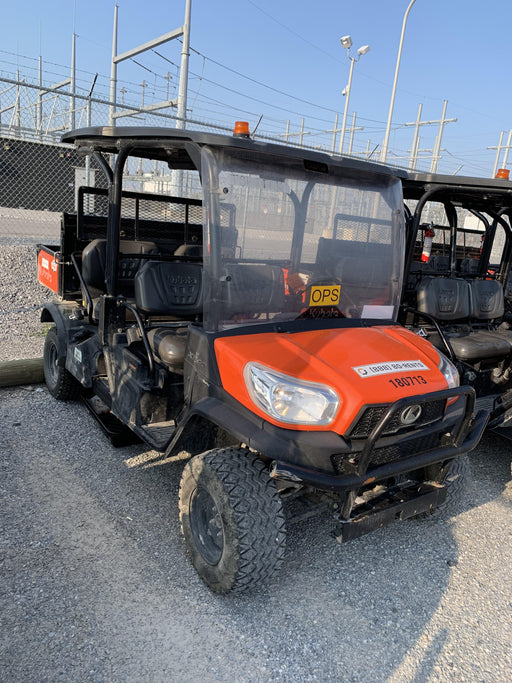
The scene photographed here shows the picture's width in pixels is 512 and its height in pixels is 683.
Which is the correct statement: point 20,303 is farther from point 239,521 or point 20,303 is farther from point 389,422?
point 389,422

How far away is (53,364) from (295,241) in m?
2.83

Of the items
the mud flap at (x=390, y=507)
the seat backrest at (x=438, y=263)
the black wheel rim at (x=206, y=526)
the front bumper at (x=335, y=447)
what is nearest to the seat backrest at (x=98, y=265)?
the front bumper at (x=335, y=447)

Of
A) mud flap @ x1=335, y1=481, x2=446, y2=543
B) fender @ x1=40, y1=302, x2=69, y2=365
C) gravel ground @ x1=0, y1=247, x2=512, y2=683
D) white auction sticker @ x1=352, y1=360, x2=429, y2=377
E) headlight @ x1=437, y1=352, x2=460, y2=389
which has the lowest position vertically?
gravel ground @ x1=0, y1=247, x2=512, y2=683

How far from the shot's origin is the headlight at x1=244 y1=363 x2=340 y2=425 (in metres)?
2.22

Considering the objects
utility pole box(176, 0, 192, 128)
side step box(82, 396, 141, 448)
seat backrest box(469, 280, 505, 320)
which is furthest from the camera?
utility pole box(176, 0, 192, 128)

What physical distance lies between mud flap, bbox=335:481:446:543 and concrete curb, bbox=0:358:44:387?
11.8 feet

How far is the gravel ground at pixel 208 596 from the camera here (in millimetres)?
2084

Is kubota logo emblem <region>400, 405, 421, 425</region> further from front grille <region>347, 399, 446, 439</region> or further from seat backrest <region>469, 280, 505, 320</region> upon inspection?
seat backrest <region>469, 280, 505, 320</region>

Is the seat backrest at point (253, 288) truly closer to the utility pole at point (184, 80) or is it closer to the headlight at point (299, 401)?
the headlight at point (299, 401)

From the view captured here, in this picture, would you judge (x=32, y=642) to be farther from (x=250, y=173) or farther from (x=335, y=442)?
(x=250, y=173)

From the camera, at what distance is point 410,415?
2383 millimetres

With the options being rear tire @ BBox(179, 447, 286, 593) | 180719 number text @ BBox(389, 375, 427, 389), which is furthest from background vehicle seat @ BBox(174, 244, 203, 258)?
180719 number text @ BBox(389, 375, 427, 389)

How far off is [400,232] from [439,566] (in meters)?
1.97

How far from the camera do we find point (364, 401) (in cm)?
219
